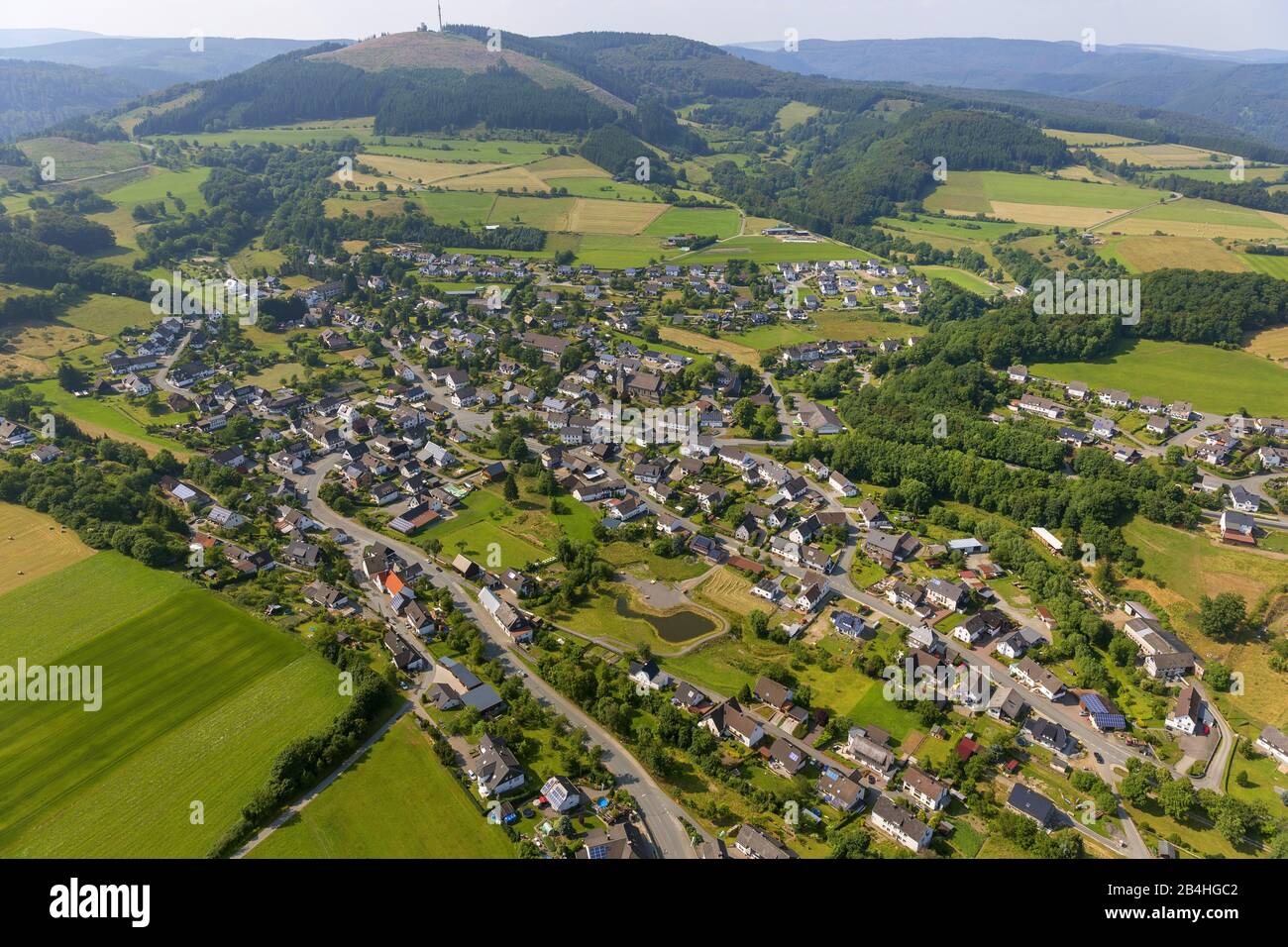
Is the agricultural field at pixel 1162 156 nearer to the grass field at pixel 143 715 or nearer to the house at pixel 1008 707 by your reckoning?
the house at pixel 1008 707

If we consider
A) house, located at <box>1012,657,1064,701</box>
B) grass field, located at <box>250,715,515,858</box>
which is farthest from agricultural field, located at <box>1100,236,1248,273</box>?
grass field, located at <box>250,715,515,858</box>

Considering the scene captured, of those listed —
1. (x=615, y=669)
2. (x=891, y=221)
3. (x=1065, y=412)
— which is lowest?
(x=615, y=669)

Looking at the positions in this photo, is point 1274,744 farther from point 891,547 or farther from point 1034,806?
point 891,547

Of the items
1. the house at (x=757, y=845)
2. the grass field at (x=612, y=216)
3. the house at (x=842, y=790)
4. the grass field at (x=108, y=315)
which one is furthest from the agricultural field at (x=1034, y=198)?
the grass field at (x=108, y=315)

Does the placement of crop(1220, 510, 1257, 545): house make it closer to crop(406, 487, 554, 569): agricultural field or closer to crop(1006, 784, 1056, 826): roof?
crop(1006, 784, 1056, 826): roof

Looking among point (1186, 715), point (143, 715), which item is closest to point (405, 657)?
point (143, 715)

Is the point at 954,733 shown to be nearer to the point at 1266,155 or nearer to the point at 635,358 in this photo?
the point at 635,358
